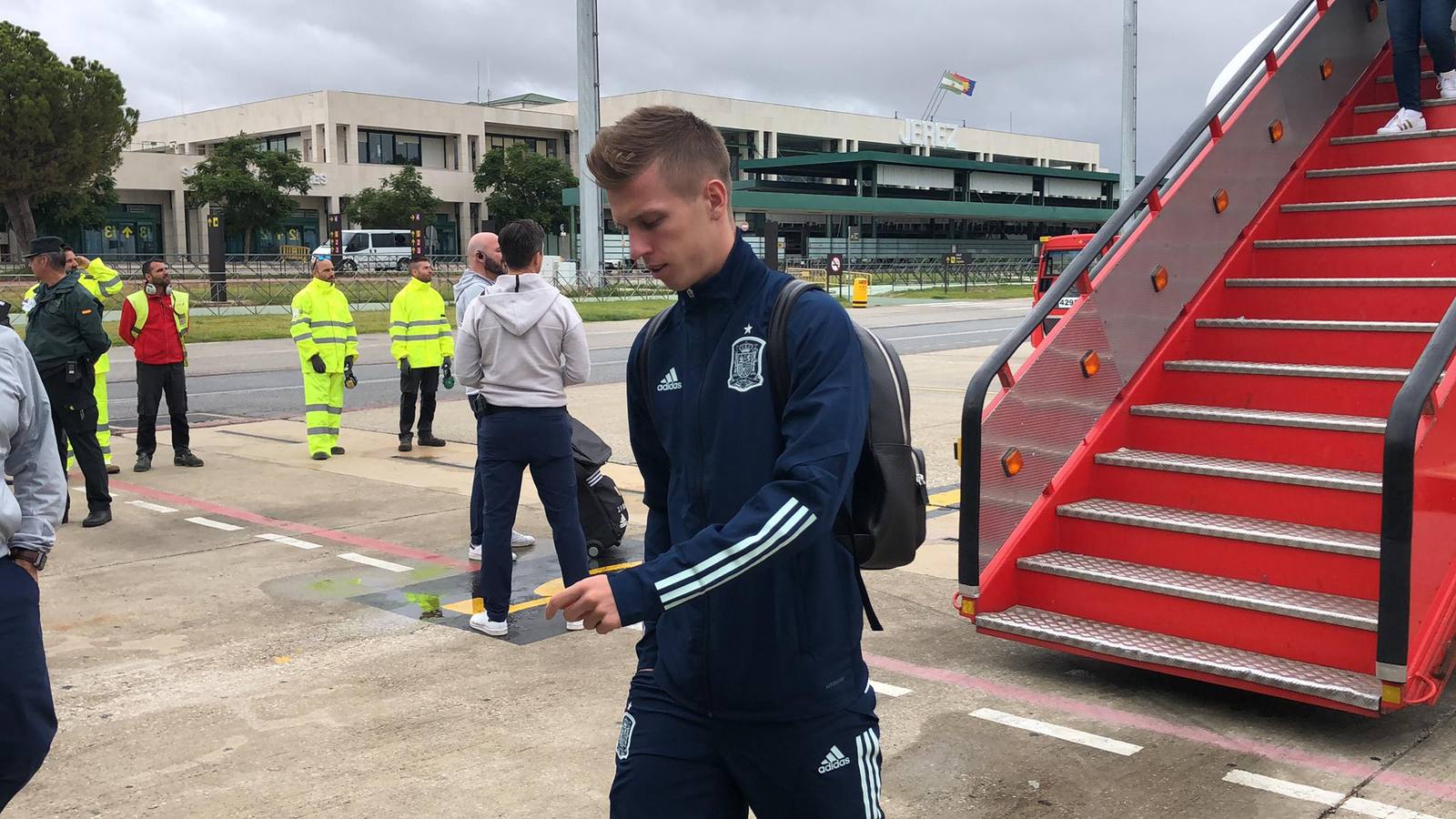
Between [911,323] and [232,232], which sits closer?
[911,323]

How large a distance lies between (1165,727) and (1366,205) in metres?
→ 3.70

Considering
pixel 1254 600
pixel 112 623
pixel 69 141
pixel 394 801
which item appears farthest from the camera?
pixel 69 141

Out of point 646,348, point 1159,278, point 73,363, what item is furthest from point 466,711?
point 73,363

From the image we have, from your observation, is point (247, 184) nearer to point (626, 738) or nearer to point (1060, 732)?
point (1060, 732)

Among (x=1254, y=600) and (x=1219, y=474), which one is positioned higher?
(x=1219, y=474)

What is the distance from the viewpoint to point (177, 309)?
10.7 metres

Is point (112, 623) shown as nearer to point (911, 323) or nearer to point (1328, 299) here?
point (1328, 299)

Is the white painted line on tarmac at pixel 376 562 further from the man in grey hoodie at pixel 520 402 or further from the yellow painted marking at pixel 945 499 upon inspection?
Result: the yellow painted marking at pixel 945 499

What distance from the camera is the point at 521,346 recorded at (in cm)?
602

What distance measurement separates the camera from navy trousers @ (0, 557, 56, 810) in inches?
116

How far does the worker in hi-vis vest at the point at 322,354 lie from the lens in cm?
1123

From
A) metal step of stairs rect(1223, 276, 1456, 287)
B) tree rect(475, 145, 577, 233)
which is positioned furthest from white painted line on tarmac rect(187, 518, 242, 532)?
tree rect(475, 145, 577, 233)

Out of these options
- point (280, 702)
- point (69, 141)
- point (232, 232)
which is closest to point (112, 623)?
point (280, 702)

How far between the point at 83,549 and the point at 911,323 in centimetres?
2521
